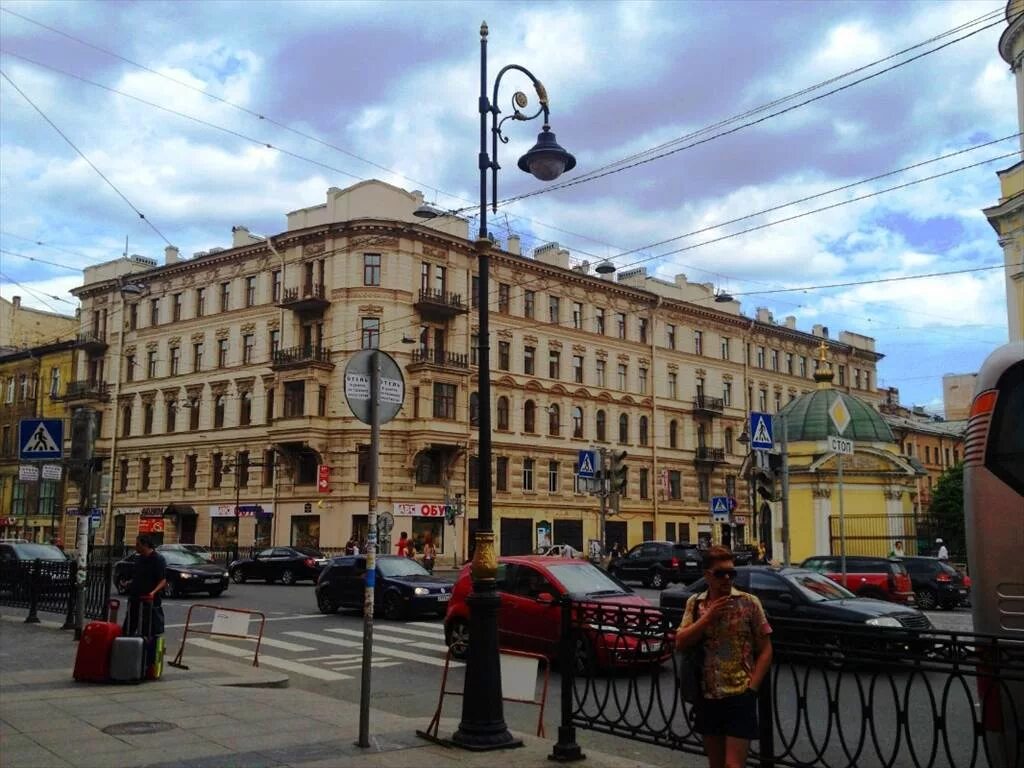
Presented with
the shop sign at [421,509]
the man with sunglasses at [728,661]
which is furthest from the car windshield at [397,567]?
the shop sign at [421,509]

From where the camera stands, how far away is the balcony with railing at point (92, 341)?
5948 cm

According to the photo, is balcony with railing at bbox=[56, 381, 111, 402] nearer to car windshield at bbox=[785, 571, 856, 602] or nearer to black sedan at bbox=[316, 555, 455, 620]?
black sedan at bbox=[316, 555, 455, 620]

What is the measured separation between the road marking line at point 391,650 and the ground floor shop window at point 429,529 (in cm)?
2845

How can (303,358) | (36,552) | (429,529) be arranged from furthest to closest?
(303,358) → (429,529) → (36,552)

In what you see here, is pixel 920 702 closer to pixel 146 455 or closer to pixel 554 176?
pixel 554 176

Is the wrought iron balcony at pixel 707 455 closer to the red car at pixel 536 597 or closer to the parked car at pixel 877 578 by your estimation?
the parked car at pixel 877 578

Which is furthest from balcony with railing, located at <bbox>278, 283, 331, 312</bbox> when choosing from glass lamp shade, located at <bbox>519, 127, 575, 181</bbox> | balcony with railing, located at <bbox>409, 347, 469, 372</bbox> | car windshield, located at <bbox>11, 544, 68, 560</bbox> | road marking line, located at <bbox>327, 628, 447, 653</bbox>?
glass lamp shade, located at <bbox>519, 127, 575, 181</bbox>

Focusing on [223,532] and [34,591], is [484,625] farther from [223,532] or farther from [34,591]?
[223,532]

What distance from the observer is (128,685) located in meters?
10.9

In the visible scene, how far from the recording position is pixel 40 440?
15.1 m

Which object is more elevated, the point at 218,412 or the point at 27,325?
the point at 27,325

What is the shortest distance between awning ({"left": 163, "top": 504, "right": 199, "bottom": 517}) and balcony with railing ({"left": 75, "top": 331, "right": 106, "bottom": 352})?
1305 cm

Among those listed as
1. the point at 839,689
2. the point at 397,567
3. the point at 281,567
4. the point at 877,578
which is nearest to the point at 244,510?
the point at 281,567

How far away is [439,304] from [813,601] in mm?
36071
